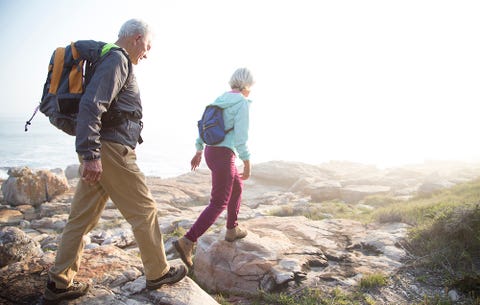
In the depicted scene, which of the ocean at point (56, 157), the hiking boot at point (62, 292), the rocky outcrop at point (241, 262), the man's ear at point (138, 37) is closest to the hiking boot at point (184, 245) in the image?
the rocky outcrop at point (241, 262)

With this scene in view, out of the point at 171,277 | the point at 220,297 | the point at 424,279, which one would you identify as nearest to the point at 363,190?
the point at 424,279

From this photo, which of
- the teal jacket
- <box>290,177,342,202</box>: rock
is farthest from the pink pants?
<box>290,177,342,202</box>: rock

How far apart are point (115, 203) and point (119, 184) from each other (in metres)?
0.20

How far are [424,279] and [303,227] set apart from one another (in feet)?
7.72

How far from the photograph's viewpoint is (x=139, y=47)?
2.73m

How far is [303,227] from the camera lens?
599 centimetres

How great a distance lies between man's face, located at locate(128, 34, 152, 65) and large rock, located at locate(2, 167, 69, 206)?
14070 millimetres

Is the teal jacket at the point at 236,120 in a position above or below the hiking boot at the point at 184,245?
above

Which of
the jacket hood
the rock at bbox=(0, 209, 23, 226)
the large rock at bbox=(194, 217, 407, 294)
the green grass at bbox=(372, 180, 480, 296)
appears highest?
the jacket hood

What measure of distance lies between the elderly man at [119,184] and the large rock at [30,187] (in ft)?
44.2

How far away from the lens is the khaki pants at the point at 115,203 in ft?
8.59

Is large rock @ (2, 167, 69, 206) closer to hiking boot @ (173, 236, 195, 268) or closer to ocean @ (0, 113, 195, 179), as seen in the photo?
hiking boot @ (173, 236, 195, 268)

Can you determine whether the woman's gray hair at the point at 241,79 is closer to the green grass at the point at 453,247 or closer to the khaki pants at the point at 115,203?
the khaki pants at the point at 115,203

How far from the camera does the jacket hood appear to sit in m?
3.77
